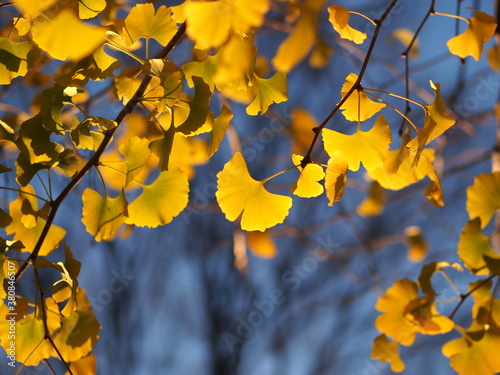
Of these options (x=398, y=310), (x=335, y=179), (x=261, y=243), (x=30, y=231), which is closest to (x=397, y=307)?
(x=398, y=310)

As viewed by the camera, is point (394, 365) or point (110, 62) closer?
point (110, 62)

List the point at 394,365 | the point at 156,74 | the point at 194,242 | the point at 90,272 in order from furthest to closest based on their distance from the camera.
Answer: the point at 194,242
the point at 90,272
the point at 394,365
the point at 156,74

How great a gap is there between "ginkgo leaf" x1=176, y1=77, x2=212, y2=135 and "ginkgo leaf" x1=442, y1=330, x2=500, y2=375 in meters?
0.31

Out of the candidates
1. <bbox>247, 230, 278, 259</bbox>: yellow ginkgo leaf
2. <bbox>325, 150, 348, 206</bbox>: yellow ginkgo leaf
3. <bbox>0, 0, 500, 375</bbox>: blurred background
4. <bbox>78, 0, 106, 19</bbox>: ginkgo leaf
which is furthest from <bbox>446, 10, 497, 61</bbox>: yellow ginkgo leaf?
<bbox>0, 0, 500, 375</bbox>: blurred background

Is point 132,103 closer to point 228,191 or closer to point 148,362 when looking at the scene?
point 228,191

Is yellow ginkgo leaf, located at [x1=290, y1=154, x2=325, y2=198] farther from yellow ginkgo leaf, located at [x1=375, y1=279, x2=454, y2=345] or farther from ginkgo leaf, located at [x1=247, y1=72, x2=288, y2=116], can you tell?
yellow ginkgo leaf, located at [x1=375, y1=279, x2=454, y2=345]

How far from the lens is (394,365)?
534mm

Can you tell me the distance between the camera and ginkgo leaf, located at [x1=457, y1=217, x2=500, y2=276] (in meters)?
0.48

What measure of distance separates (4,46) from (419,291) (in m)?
0.43

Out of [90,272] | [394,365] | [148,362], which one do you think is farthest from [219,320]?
[394,365]

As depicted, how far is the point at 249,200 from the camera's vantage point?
0.42 m

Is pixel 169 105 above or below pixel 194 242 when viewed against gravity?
above

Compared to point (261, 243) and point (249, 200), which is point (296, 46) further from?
point (261, 243)

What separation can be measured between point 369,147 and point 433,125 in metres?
0.05
